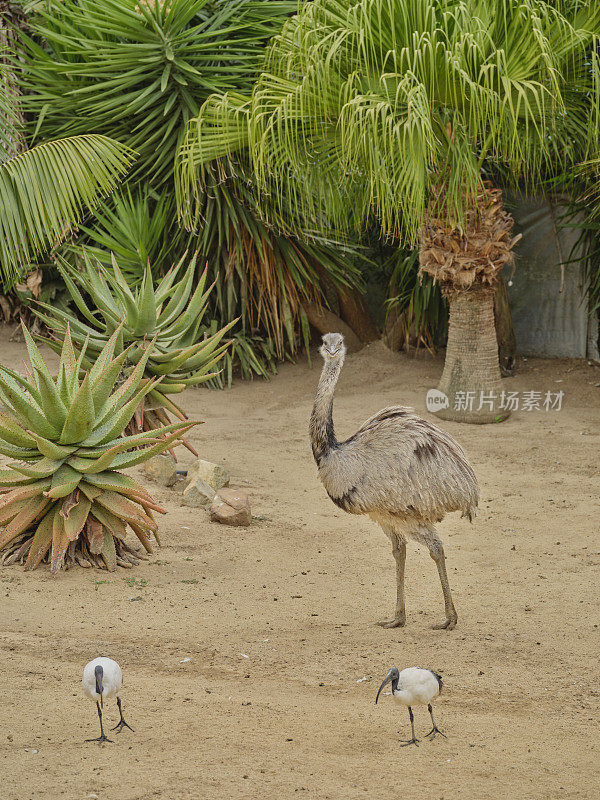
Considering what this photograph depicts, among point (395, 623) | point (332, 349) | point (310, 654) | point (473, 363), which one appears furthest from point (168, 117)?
point (310, 654)

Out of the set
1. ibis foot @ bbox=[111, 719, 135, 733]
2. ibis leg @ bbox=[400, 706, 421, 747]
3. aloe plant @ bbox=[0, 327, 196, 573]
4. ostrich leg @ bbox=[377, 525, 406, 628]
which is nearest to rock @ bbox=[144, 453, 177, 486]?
aloe plant @ bbox=[0, 327, 196, 573]

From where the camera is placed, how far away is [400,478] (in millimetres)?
5062

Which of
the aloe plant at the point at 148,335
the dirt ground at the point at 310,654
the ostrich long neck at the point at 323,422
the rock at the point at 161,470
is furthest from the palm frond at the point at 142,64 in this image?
the ostrich long neck at the point at 323,422

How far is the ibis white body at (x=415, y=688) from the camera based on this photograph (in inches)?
149

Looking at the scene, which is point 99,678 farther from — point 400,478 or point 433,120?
point 433,120

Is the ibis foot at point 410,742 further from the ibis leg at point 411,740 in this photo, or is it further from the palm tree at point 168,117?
the palm tree at point 168,117

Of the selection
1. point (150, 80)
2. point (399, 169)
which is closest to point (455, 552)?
point (399, 169)

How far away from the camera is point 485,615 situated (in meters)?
5.39

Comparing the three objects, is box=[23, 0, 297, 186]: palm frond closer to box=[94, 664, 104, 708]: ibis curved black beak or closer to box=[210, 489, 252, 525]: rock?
box=[210, 489, 252, 525]: rock

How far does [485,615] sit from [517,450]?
3510 mm

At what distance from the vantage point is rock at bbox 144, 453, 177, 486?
7.38 m

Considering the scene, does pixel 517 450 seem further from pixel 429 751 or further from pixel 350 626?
pixel 429 751

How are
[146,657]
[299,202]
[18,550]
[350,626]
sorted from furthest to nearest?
[299,202], [18,550], [350,626], [146,657]

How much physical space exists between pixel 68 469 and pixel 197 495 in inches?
68.1
